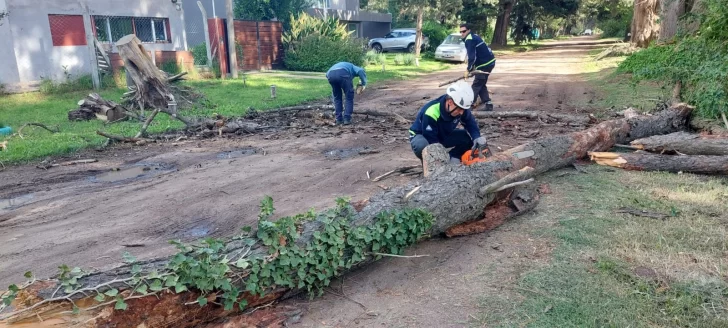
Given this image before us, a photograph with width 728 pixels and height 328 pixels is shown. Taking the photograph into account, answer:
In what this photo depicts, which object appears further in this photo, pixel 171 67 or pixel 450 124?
pixel 171 67

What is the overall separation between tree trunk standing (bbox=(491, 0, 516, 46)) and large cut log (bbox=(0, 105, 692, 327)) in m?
28.5

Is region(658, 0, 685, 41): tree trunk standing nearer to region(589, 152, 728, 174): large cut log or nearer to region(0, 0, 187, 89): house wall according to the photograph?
region(589, 152, 728, 174): large cut log

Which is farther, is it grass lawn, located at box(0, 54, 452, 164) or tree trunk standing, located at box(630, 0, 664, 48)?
tree trunk standing, located at box(630, 0, 664, 48)

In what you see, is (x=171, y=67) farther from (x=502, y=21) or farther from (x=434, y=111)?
(x=502, y=21)

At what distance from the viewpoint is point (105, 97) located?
12492 mm

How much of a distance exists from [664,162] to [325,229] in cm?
480

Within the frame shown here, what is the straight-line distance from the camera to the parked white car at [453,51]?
24.5 meters

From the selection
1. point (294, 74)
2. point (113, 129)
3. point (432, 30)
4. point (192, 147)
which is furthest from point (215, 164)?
point (432, 30)

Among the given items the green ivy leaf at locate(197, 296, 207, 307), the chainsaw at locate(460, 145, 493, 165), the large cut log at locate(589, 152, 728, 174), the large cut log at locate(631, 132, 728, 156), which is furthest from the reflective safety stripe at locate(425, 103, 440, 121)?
the green ivy leaf at locate(197, 296, 207, 307)

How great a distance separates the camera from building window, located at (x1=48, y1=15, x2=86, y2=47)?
1420 cm

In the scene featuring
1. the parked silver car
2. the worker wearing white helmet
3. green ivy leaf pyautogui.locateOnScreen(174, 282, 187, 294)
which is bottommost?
green ivy leaf pyautogui.locateOnScreen(174, 282, 187, 294)

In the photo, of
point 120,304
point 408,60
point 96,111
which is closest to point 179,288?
point 120,304

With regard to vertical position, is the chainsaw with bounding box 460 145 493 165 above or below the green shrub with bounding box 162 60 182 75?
below

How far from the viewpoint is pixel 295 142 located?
27.2ft
